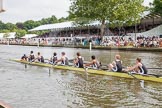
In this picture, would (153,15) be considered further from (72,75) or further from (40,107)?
(40,107)

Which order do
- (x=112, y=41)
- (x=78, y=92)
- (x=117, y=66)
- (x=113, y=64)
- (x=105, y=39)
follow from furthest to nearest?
1. (x=105, y=39)
2. (x=112, y=41)
3. (x=113, y=64)
4. (x=117, y=66)
5. (x=78, y=92)

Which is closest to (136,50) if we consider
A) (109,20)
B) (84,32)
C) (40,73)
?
(109,20)

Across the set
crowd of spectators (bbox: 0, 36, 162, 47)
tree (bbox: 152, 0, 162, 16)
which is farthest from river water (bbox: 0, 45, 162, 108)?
tree (bbox: 152, 0, 162, 16)

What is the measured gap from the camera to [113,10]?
61.3 m

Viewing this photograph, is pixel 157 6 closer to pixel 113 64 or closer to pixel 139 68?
pixel 113 64

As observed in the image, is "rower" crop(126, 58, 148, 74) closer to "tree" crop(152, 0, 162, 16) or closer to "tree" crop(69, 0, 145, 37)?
"tree" crop(152, 0, 162, 16)

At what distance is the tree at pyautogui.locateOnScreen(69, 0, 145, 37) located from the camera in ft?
198

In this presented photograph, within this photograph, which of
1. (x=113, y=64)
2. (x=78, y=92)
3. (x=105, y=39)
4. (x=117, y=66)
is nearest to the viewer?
(x=78, y=92)

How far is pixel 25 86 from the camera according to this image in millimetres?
20906

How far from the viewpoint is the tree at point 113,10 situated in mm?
60463

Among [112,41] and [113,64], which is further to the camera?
[112,41]

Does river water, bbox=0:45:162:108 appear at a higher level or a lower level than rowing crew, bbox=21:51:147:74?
lower

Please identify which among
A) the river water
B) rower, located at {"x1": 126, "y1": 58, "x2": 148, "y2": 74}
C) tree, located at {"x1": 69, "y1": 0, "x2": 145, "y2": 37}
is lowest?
the river water

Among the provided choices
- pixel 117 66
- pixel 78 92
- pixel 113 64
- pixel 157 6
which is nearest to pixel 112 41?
pixel 157 6
